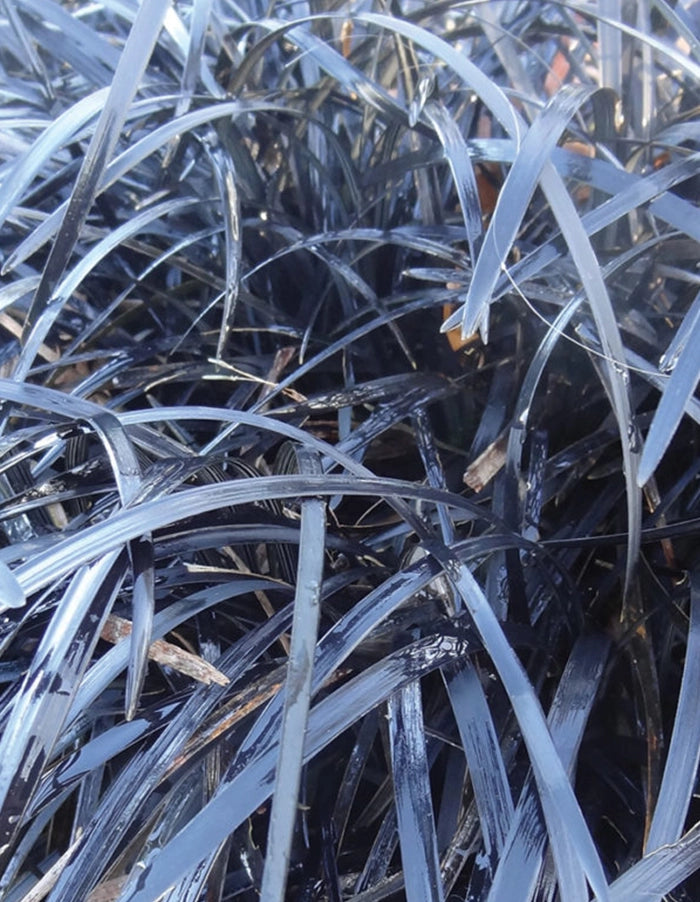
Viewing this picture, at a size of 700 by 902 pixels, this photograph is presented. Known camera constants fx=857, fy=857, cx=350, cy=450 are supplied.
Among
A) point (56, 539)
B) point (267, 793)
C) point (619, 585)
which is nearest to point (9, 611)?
point (56, 539)

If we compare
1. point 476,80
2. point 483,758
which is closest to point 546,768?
point 483,758

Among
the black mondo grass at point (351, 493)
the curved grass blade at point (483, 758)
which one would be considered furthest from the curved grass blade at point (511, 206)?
the curved grass blade at point (483, 758)

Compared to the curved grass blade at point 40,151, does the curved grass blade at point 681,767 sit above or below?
below

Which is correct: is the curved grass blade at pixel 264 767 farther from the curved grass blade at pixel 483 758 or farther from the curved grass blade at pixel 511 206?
the curved grass blade at pixel 511 206

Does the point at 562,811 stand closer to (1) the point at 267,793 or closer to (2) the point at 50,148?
(1) the point at 267,793

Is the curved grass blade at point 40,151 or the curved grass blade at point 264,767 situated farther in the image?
the curved grass blade at point 40,151

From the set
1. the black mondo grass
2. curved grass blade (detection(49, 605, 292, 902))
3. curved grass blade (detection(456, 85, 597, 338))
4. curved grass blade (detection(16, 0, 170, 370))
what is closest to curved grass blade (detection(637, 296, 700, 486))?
the black mondo grass

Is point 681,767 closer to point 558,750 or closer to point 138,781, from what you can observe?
point 558,750

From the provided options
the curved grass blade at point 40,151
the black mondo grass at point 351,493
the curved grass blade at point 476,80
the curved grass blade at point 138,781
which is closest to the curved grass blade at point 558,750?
the black mondo grass at point 351,493

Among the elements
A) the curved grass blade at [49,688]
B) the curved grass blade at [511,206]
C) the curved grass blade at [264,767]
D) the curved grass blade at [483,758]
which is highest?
the curved grass blade at [511,206]
